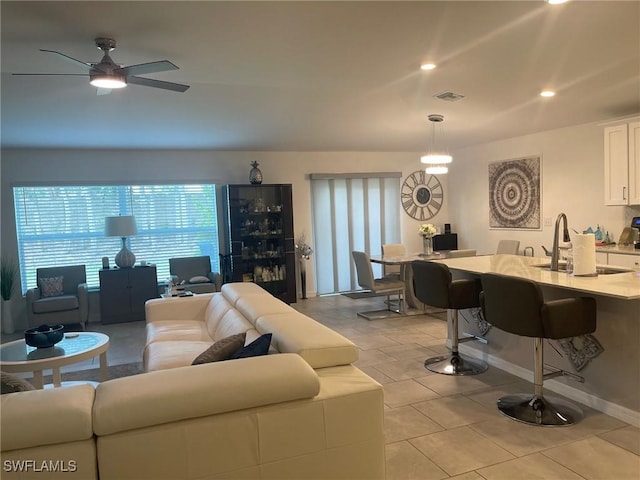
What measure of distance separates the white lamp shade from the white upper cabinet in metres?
5.98

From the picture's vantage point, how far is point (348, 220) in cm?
794

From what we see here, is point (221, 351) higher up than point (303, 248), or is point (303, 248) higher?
point (303, 248)

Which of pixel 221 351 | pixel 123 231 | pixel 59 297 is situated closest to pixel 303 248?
pixel 123 231

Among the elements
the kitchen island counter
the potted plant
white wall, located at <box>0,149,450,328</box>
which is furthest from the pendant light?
the potted plant

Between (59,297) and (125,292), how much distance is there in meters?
0.78

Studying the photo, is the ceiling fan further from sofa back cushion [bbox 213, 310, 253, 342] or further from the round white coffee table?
the round white coffee table

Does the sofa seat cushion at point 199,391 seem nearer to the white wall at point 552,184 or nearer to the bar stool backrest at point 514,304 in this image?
the bar stool backrest at point 514,304

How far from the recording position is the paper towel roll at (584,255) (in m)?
3.12

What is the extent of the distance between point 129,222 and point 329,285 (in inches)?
132

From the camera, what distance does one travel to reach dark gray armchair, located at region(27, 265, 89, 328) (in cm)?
575

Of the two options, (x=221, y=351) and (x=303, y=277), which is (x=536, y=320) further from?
(x=303, y=277)

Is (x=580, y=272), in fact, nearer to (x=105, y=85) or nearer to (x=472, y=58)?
(x=472, y=58)

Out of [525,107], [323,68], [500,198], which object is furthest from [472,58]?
[500,198]

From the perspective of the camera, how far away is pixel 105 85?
9.06 ft
